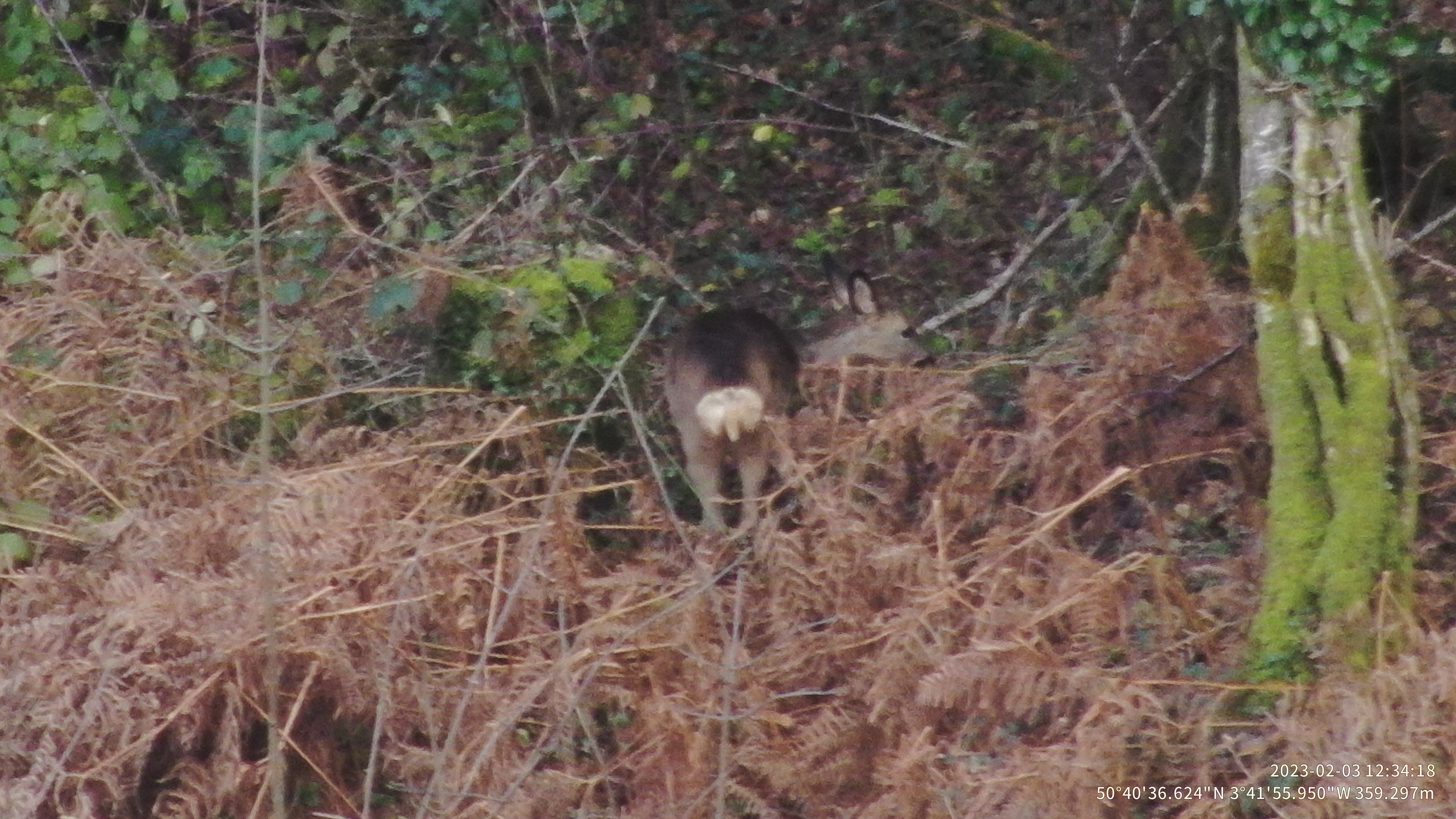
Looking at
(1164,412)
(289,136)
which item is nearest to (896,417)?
(1164,412)

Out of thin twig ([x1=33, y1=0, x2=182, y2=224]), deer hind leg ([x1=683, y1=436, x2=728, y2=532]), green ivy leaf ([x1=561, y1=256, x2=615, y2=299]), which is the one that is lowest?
deer hind leg ([x1=683, y1=436, x2=728, y2=532])

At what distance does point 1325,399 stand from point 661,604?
2080mm

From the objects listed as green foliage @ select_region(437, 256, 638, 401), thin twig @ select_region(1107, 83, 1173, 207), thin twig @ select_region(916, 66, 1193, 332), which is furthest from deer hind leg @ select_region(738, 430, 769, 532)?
thin twig @ select_region(1107, 83, 1173, 207)

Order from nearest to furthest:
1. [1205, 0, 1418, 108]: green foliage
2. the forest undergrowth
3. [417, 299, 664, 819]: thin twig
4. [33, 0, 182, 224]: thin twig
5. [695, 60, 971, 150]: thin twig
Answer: [417, 299, 664, 819]: thin twig → the forest undergrowth → [1205, 0, 1418, 108]: green foliage → [33, 0, 182, 224]: thin twig → [695, 60, 971, 150]: thin twig

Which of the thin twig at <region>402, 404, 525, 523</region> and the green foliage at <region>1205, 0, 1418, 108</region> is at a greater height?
the green foliage at <region>1205, 0, 1418, 108</region>

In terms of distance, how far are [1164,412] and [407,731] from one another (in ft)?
9.02

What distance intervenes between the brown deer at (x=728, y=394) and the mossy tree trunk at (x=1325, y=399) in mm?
1813

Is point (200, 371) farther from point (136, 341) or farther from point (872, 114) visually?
point (872, 114)

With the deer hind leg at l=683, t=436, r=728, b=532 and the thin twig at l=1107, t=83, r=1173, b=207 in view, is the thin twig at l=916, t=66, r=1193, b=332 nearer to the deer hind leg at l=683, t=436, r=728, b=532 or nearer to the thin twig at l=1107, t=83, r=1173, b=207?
the thin twig at l=1107, t=83, r=1173, b=207

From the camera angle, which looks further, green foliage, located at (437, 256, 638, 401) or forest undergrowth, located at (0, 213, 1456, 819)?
green foliage, located at (437, 256, 638, 401)

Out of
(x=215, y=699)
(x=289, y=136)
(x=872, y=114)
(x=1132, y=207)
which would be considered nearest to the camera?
(x=215, y=699)

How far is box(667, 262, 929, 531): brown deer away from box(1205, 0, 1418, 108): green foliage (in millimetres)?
2214

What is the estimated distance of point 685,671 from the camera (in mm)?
5668

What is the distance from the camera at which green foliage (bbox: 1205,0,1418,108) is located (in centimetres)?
524
